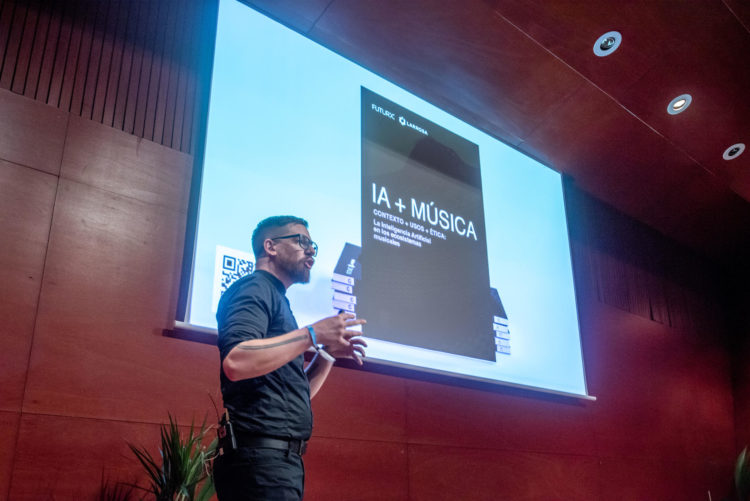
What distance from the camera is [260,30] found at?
10.8 ft

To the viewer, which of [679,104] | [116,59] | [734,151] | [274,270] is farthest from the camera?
[734,151]

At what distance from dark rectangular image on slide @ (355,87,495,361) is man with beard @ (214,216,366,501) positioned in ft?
4.81

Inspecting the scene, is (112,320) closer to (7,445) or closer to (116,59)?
(7,445)

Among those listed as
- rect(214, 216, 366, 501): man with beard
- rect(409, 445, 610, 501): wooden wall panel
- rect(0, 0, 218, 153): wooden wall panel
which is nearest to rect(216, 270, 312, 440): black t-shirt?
rect(214, 216, 366, 501): man with beard

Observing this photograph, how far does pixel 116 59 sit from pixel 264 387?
1.81 metres

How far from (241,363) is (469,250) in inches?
95.6

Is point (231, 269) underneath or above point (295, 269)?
above

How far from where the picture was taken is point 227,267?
2771 millimetres

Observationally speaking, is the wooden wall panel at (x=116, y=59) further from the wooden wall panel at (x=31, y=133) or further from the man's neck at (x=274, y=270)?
the man's neck at (x=274, y=270)

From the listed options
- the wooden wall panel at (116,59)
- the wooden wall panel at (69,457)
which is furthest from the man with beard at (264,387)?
the wooden wall panel at (116,59)

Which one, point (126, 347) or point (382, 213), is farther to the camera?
point (382, 213)

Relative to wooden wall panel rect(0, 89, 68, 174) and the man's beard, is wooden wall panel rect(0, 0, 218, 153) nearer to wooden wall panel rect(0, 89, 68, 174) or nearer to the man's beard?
wooden wall panel rect(0, 89, 68, 174)

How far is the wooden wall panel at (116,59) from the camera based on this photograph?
103 inches

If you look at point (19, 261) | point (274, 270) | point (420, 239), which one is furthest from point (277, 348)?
point (420, 239)
